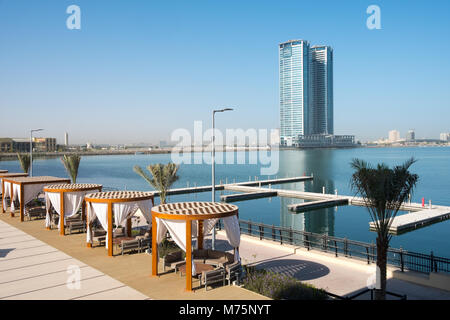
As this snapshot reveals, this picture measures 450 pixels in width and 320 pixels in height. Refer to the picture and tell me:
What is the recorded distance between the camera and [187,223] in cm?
985

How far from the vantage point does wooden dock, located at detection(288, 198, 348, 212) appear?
38875mm

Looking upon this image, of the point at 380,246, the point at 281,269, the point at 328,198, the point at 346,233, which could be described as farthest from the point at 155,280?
the point at 328,198

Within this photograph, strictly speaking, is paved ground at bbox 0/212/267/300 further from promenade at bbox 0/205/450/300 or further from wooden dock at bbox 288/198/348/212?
wooden dock at bbox 288/198/348/212

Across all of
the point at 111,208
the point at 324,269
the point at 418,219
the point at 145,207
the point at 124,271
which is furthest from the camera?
the point at 418,219

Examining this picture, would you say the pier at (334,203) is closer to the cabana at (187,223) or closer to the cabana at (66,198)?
the cabana at (187,223)

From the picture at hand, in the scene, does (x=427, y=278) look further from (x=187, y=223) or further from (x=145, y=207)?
(x=145, y=207)

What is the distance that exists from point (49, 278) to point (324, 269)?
9116mm

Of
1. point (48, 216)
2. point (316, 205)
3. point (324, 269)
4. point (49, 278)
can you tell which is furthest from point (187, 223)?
point (316, 205)

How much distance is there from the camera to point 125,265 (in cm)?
1181

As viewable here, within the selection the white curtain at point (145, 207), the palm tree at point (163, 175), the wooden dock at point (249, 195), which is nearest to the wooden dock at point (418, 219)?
the palm tree at point (163, 175)

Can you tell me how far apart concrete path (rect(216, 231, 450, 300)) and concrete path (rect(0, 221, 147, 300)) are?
516cm
